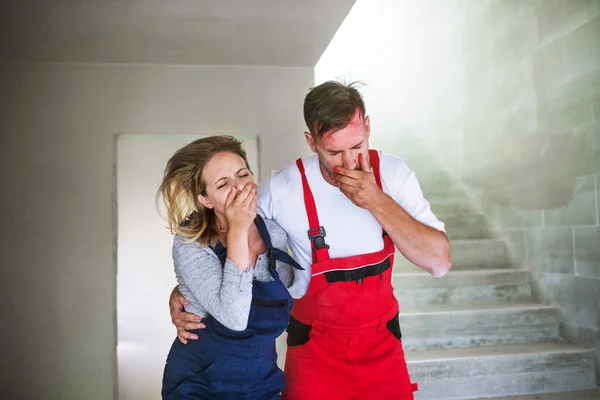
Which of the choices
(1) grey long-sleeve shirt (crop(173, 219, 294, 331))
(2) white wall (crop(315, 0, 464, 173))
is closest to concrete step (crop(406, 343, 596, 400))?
(1) grey long-sleeve shirt (crop(173, 219, 294, 331))

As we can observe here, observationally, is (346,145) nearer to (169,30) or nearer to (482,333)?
(169,30)

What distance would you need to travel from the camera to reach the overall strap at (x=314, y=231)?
6.42 feet

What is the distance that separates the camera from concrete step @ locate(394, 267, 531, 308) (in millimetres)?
4348

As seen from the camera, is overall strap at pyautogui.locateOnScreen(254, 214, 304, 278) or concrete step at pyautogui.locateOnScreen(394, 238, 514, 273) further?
concrete step at pyautogui.locateOnScreen(394, 238, 514, 273)

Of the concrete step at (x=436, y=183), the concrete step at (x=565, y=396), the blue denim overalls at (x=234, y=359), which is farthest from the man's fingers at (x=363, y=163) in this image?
the concrete step at (x=436, y=183)

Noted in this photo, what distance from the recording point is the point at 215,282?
159cm

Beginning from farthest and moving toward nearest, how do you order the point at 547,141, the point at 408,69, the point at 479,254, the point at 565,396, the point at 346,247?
the point at 408,69
the point at 479,254
the point at 547,141
the point at 565,396
the point at 346,247

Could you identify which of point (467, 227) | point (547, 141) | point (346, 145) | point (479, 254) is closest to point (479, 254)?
point (479, 254)

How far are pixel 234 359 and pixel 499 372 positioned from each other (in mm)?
2785

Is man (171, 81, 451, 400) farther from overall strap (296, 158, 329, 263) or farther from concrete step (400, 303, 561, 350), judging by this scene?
concrete step (400, 303, 561, 350)

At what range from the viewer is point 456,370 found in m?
3.75

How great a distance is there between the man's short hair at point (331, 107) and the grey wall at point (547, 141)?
8.83 feet

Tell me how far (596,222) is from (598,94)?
904 mm

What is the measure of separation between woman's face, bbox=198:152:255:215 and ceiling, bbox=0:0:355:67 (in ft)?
4.50
